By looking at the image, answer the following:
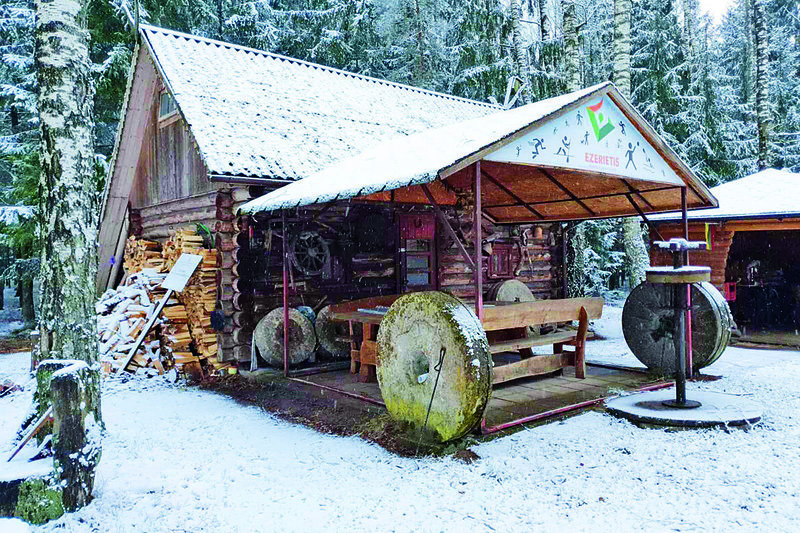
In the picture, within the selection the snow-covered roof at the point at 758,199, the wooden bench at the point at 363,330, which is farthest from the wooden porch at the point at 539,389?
the snow-covered roof at the point at 758,199

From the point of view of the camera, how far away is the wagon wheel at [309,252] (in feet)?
33.2

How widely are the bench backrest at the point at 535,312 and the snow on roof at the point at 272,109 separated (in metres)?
4.63

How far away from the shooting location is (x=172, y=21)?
19297mm

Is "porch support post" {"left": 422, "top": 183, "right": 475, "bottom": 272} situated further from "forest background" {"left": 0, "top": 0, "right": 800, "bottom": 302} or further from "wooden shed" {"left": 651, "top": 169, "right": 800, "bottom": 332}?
"forest background" {"left": 0, "top": 0, "right": 800, "bottom": 302}

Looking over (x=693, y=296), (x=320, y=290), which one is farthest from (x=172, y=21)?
(x=693, y=296)

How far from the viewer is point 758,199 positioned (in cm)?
1259

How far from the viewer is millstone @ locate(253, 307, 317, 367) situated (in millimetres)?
9672

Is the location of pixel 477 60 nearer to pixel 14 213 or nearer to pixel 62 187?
pixel 14 213

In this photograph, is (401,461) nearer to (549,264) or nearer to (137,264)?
(137,264)

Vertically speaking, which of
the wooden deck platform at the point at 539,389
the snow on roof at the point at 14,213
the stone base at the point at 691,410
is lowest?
the wooden deck platform at the point at 539,389

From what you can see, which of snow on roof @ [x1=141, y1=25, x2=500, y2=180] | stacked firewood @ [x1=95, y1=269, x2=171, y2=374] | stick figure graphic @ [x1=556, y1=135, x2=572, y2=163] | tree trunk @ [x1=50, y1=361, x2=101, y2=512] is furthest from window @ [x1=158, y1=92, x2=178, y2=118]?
tree trunk @ [x1=50, y1=361, x2=101, y2=512]

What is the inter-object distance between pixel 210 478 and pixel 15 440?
1610 mm

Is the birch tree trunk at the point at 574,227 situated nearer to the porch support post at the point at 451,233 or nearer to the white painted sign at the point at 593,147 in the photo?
the white painted sign at the point at 593,147

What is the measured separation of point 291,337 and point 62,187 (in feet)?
17.8
